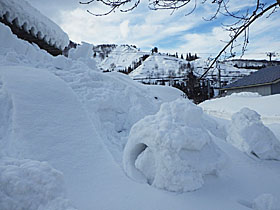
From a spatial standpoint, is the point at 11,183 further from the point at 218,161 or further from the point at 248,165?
the point at 248,165

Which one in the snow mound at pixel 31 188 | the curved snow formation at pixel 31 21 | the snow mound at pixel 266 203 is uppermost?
the curved snow formation at pixel 31 21

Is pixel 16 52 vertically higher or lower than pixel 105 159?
higher

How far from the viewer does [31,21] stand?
711 centimetres

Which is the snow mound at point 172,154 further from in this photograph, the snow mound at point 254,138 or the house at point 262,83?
the house at point 262,83

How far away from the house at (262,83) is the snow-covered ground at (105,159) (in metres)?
16.0

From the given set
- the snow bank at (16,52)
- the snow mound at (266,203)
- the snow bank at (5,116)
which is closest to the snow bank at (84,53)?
the snow bank at (16,52)

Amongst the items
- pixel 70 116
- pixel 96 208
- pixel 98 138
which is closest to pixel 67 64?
pixel 70 116

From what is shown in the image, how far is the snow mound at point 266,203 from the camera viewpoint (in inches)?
98.9

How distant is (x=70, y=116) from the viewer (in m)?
4.06

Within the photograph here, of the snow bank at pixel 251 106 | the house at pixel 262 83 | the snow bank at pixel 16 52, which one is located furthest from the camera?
the house at pixel 262 83

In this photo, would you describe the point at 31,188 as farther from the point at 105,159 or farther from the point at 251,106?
the point at 251,106

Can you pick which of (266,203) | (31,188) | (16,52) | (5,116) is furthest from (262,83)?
(31,188)

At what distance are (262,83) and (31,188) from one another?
20318 mm

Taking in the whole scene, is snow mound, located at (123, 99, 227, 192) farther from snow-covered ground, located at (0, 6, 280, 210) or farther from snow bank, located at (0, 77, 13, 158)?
snow bank, located at (0, 77, 13, 158)
